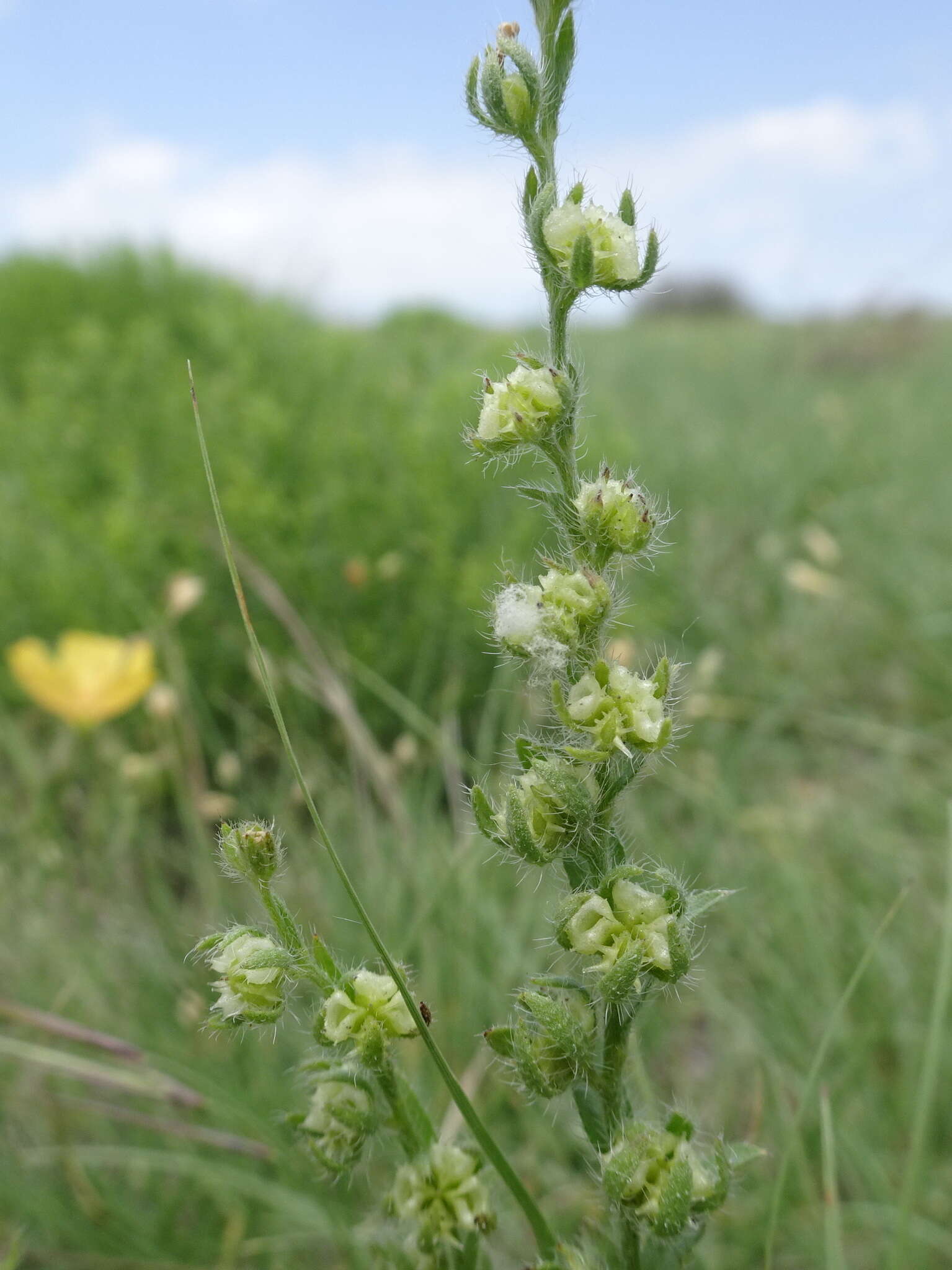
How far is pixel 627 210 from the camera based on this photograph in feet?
2.12

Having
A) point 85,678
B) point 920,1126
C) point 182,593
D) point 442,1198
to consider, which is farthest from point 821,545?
point 442,1198

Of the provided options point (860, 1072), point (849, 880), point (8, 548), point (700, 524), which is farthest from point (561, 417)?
point (700, 524)

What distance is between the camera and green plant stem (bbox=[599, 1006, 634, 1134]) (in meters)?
0.67

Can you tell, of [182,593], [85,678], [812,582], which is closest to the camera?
[85,678]

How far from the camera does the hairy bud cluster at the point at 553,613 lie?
2.04ft

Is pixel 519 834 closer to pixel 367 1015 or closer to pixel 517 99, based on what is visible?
pixel 367 1015

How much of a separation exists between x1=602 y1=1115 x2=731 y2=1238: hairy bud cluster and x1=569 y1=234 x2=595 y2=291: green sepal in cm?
50

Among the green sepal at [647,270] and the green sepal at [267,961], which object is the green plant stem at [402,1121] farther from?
the green sepal at [647,270]

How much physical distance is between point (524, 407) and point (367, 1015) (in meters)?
0.38

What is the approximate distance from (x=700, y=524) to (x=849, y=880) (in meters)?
2.04

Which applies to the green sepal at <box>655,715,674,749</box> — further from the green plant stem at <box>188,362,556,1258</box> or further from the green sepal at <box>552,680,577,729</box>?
the green plant stem at <box>188,362,556,1258</box>

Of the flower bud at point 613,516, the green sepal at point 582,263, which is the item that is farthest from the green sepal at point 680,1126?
the green sepal at point 582,263

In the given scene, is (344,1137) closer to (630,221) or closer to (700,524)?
(630,221)

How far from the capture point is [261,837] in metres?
0.65
